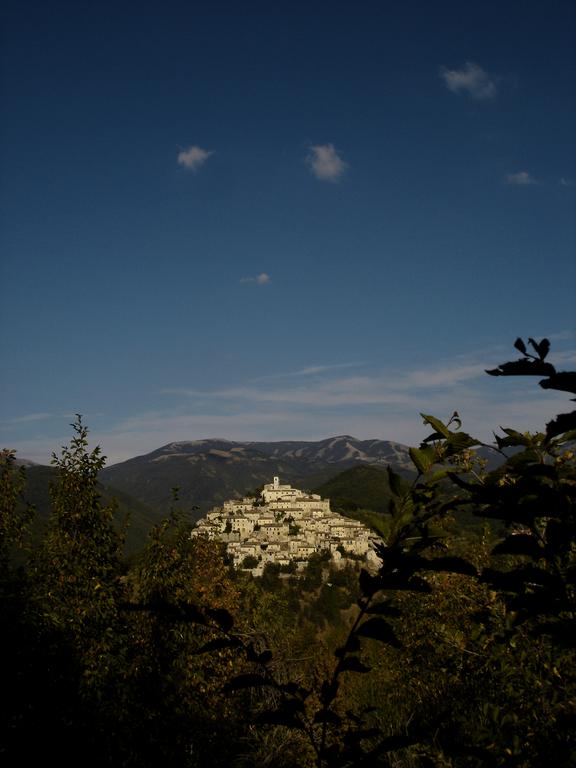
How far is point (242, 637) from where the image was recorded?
1329 cm

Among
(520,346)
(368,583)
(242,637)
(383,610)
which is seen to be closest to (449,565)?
(368,583)

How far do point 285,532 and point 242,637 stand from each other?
119 m

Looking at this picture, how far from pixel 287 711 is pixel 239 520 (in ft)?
436

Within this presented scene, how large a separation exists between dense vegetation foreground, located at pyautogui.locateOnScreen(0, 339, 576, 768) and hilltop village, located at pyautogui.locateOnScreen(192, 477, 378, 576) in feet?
283

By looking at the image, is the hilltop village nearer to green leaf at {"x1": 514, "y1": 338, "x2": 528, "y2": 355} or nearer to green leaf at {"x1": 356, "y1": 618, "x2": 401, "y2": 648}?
green leaf at {"x1": 356, "y1": 618, "x2": 401, "y2": 648}

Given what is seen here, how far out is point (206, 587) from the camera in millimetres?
16391

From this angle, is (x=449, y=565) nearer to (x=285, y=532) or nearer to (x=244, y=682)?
(x=244, y=682)

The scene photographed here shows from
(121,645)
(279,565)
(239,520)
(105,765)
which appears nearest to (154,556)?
(121,645)

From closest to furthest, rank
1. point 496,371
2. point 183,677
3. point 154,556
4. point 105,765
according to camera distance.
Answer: point 496,371
point 105,765
point 183,677
point 154,556

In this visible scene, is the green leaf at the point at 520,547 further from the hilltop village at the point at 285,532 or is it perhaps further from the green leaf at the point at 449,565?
the hilltop village at the point at 285,532

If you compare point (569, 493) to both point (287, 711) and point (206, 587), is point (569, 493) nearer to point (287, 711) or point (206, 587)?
point (287, 711)

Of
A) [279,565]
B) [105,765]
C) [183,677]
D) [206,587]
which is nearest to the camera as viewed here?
[105,765]

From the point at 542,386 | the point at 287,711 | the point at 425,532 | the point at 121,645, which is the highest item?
the point at 542,386

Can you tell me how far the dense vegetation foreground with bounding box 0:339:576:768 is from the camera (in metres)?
2.24
